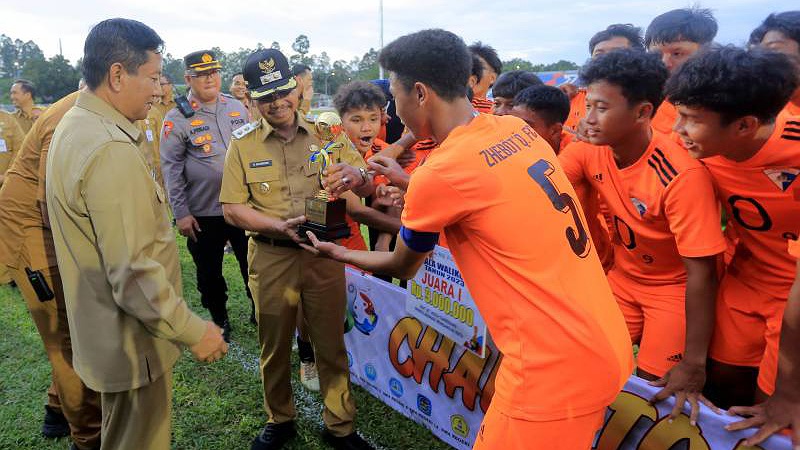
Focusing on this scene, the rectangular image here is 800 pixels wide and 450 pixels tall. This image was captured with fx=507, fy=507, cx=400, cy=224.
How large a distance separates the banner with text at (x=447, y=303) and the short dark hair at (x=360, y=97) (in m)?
1.70

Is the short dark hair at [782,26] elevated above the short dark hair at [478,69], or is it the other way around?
the short dark hair at [782,26]

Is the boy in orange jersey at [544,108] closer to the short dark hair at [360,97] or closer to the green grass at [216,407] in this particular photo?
the short dark hair at [360,97]

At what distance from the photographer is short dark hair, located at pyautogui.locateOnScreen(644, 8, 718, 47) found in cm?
365

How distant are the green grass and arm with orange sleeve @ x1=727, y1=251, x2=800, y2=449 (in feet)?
6.12

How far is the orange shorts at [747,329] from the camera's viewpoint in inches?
83.9

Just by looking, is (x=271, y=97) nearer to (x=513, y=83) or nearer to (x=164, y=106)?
(x=513, y=83)

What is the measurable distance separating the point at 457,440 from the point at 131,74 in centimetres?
273

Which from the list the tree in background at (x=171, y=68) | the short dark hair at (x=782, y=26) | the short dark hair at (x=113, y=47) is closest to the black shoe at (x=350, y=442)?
the short dark hair at (x=113, y=47)

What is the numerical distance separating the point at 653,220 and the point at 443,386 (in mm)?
1637

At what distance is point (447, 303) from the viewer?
2949 mm

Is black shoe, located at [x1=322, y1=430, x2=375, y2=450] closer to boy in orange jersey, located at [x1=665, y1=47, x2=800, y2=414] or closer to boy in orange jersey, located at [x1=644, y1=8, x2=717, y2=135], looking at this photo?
boy in orange jersey, located at [x1=665, y1=47, x2=800, y2=414]

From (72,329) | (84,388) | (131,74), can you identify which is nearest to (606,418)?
(72,329)

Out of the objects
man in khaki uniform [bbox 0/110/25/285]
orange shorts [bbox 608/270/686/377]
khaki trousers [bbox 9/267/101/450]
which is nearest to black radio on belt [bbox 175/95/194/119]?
khaki trousers [bbox 9/267/101/450]

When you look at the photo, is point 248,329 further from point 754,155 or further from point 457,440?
point 754,155
